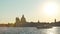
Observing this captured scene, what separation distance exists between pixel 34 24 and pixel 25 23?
26.2 ft

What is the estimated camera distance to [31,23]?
16825 centimetres

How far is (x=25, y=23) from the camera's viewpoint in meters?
168

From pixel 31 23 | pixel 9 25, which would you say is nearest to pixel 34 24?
pixel 31 23

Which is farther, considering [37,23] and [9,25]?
[9,25]

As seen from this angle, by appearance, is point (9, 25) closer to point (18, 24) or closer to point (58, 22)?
point (18, 24)

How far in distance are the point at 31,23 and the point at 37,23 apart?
5363 mm

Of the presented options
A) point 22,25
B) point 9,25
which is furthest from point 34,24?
point 9,25

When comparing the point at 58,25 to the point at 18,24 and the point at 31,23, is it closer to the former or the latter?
the point at 31,23

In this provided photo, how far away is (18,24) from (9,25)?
14.2m

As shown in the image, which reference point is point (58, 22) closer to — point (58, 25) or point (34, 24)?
point (58, 25)

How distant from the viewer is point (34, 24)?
16788 cm

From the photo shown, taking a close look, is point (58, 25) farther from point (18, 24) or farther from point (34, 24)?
point (18, 24)

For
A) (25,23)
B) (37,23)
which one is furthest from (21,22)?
(37,23)

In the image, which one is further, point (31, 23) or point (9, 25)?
point (9, 25)
